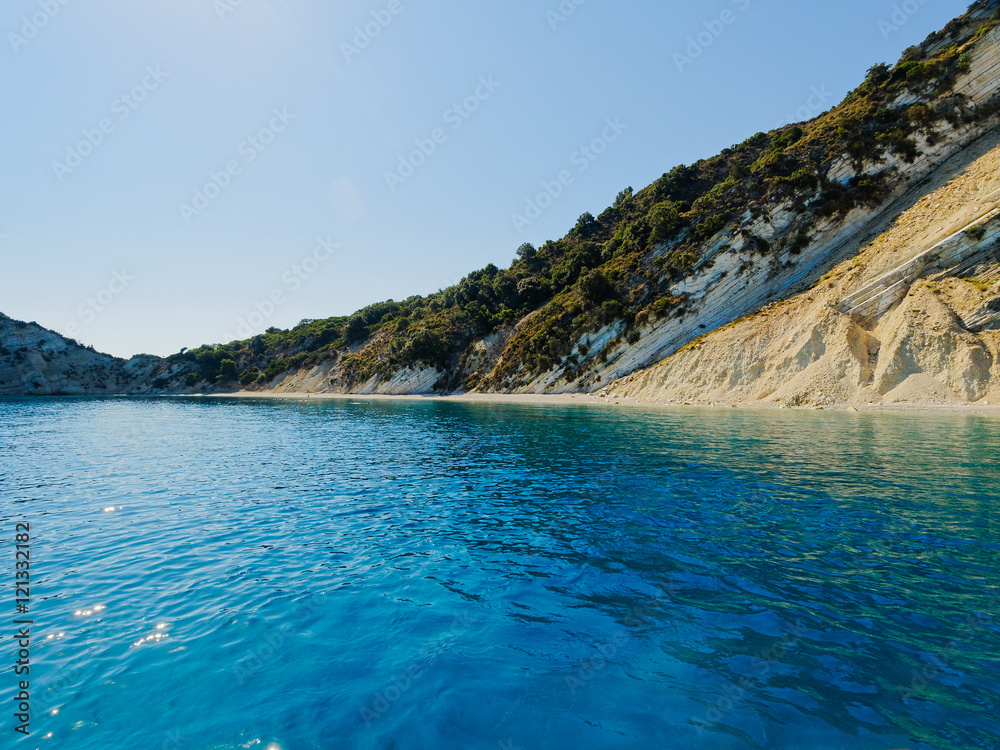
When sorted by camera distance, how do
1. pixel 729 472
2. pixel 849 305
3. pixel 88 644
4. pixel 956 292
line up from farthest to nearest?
pixel 849 305 → pixel 956 292 → pixel 729 472 → pixel 88 644

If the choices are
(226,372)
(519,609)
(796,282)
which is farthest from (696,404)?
(226,372)

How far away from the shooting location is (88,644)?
7465 mm

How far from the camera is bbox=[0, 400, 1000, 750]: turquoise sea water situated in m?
5.71

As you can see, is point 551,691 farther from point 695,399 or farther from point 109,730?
point 695,399

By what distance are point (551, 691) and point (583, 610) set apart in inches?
91.3

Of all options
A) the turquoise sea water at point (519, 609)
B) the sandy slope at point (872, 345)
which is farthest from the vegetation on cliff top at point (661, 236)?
the turquoise sea water at point (519, 609)

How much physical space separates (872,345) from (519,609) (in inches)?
1947

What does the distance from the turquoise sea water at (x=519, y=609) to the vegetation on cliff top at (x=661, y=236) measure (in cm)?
5383

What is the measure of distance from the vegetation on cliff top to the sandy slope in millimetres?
9985

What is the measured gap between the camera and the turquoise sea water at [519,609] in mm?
5715

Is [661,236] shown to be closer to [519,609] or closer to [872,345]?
[872,345]

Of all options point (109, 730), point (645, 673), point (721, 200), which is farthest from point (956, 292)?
point (109, 730)

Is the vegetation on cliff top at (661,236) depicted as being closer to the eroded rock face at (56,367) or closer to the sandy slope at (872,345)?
the sandy slope at (872,345)

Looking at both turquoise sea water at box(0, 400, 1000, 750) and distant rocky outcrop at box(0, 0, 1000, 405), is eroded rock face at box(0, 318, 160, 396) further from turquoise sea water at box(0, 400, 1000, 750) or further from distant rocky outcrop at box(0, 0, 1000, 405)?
turquoise sea water at box(0, 400, 1000, 750)
